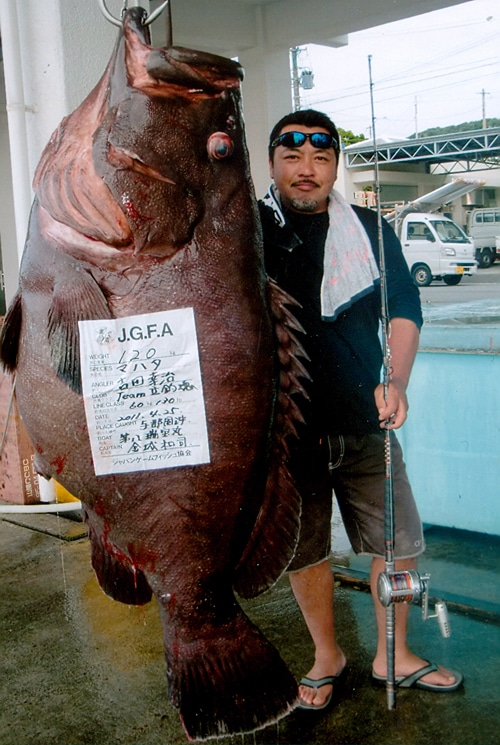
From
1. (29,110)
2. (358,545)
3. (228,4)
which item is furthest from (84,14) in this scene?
(228,4)

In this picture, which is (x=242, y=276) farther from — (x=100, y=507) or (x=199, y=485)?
(x=100, y=507)

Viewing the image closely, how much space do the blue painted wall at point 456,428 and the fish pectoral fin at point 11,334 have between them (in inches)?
114

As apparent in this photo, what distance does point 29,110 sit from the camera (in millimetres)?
3045

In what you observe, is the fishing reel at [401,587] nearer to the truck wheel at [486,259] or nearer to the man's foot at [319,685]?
the man's foot at [319,685]

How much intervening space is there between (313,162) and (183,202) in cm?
108

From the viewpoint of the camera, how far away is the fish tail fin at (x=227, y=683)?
1829 millimetres

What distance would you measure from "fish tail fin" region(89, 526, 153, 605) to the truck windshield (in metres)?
4.68

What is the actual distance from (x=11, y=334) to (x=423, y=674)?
2.10 meters

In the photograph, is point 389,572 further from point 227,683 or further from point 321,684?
point 227,683

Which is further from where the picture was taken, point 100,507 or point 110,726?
point 110,726

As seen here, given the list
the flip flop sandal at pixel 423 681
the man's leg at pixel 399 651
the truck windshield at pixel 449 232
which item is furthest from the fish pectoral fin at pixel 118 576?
the truck windshield at pixel 449 232

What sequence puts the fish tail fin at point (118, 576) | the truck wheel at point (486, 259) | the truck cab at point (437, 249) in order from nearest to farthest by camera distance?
the fish tail fin at point (118, 576) < the truck wheel at point (486, 259) < the truck cab at point (437, 249)

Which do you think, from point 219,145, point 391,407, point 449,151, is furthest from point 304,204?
point 449,151

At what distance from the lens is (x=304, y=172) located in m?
2.66
